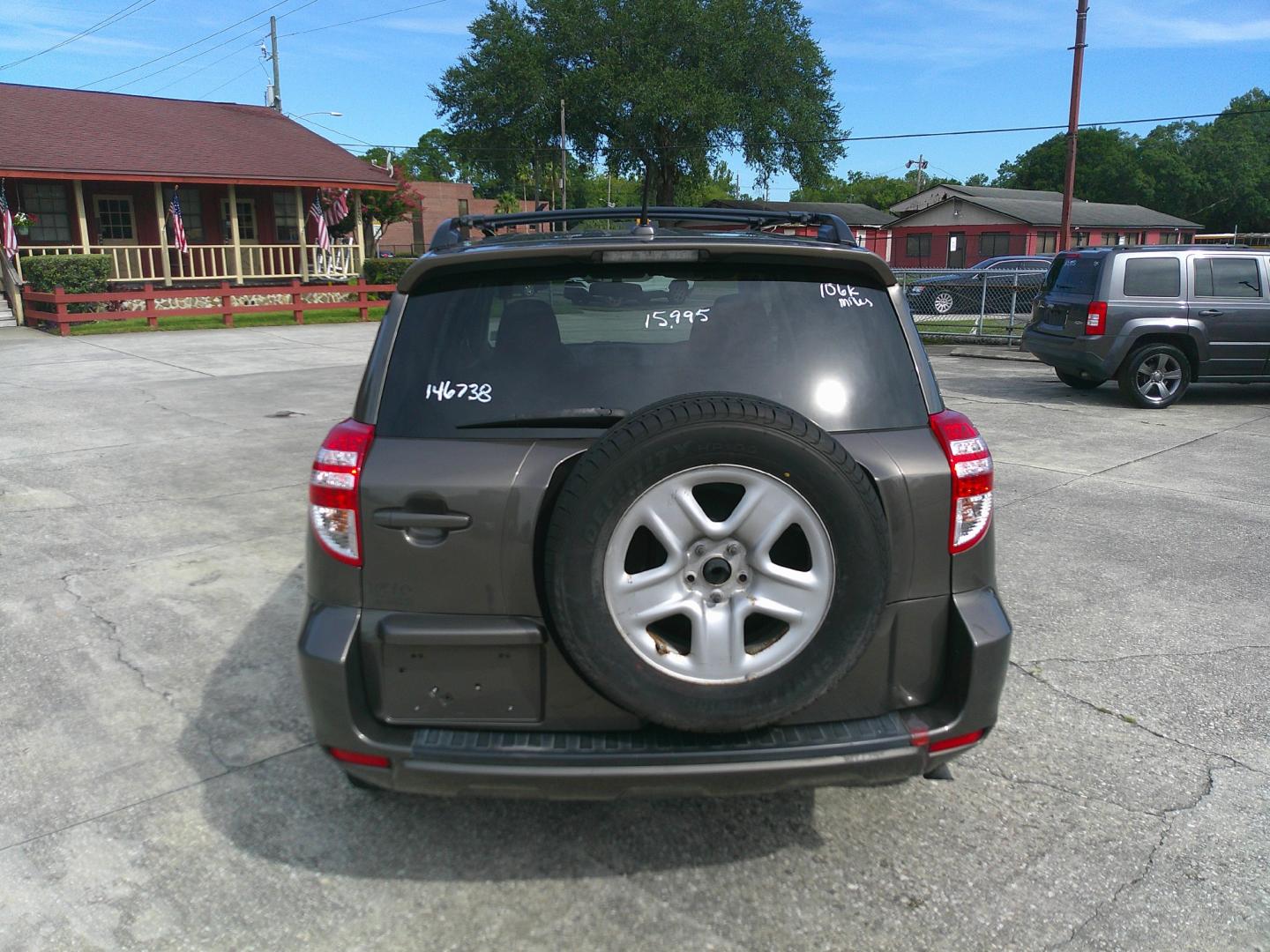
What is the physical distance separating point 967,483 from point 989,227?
2391 inches

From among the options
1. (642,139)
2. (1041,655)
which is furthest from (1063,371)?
(642,139)

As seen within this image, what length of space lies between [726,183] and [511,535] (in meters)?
127

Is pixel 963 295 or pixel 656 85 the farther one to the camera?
pixel 656 85

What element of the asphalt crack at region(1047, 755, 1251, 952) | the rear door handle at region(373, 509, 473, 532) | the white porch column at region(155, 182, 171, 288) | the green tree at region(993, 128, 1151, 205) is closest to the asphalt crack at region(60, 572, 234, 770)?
the rear door handle at region(373, 509, 473, 532)

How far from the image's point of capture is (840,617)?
8.33ft

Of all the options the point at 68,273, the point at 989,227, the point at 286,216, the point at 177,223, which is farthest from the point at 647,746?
the point at 989,227

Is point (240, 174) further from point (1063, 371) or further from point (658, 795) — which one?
point (658, 795)

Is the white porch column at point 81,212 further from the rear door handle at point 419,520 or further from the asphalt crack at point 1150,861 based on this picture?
the asphalt crack at point 1150,861

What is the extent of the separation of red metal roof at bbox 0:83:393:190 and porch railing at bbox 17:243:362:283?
2.11m

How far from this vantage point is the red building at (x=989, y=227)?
5684cm

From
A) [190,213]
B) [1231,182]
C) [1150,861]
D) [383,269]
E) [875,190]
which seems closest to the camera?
[1150,861]

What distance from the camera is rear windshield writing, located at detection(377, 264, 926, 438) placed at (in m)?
2.78

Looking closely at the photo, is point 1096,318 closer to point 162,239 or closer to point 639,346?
point 639,346

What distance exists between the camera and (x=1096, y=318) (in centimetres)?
1182
